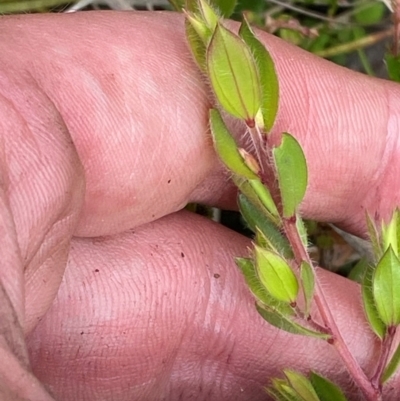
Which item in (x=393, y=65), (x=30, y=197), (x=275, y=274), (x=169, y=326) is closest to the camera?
(x=30, y=197)

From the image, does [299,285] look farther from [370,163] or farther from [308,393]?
[370,163]

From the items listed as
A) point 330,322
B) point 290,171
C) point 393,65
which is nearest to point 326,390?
point 330,322

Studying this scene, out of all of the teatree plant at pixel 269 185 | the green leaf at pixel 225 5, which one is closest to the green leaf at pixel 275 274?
the teatree plant at pixel 269 185

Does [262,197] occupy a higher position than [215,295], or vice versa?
[262,197]

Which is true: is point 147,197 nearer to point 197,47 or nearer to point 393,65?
point 197,47

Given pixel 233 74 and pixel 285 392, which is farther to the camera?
pixel 285 392

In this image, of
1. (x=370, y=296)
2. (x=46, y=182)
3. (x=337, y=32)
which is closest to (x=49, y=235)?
(x=46, y=182)

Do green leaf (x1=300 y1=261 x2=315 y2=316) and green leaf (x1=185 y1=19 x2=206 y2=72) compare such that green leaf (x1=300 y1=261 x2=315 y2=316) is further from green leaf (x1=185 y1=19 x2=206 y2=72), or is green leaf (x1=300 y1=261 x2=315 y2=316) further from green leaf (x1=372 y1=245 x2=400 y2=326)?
green leaf (x1=185 y1=19 x2=206 y2=72)
